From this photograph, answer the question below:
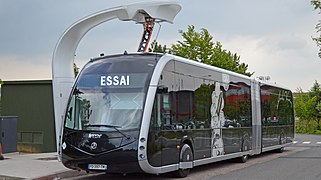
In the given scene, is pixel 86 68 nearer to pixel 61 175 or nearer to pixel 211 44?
pixel 61 175

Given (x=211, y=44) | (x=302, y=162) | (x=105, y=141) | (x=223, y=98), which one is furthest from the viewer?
(x=211, y=44)

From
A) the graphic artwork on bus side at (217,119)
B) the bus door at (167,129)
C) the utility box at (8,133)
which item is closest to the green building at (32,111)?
the utility box at (8,133)

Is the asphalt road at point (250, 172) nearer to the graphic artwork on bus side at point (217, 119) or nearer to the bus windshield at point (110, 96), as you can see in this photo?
the graphic artwork on bus side at point (217, 119)

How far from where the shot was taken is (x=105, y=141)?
1297 cm

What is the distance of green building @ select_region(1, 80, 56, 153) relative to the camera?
2580cm

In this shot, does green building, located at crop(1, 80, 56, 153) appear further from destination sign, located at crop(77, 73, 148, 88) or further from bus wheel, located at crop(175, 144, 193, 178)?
destination sign, located at crop(77, 73, 148, 88)

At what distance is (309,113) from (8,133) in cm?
5064

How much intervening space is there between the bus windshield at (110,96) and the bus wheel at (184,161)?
237 centimetres

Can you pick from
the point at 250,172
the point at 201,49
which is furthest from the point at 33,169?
the point at 201,49

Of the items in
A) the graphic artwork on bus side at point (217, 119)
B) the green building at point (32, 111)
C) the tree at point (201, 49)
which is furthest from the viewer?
the tree at point (201, 49)

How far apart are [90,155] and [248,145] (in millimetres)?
9700

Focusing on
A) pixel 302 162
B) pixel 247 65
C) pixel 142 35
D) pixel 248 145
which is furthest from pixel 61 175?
pixel 247 65

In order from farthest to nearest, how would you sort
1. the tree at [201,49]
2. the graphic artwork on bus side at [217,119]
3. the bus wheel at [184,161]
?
the tree at [201,49]
the graphic artwork on bus side at [217,119]
the bus wheel at [184,161]

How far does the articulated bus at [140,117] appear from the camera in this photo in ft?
42.4
